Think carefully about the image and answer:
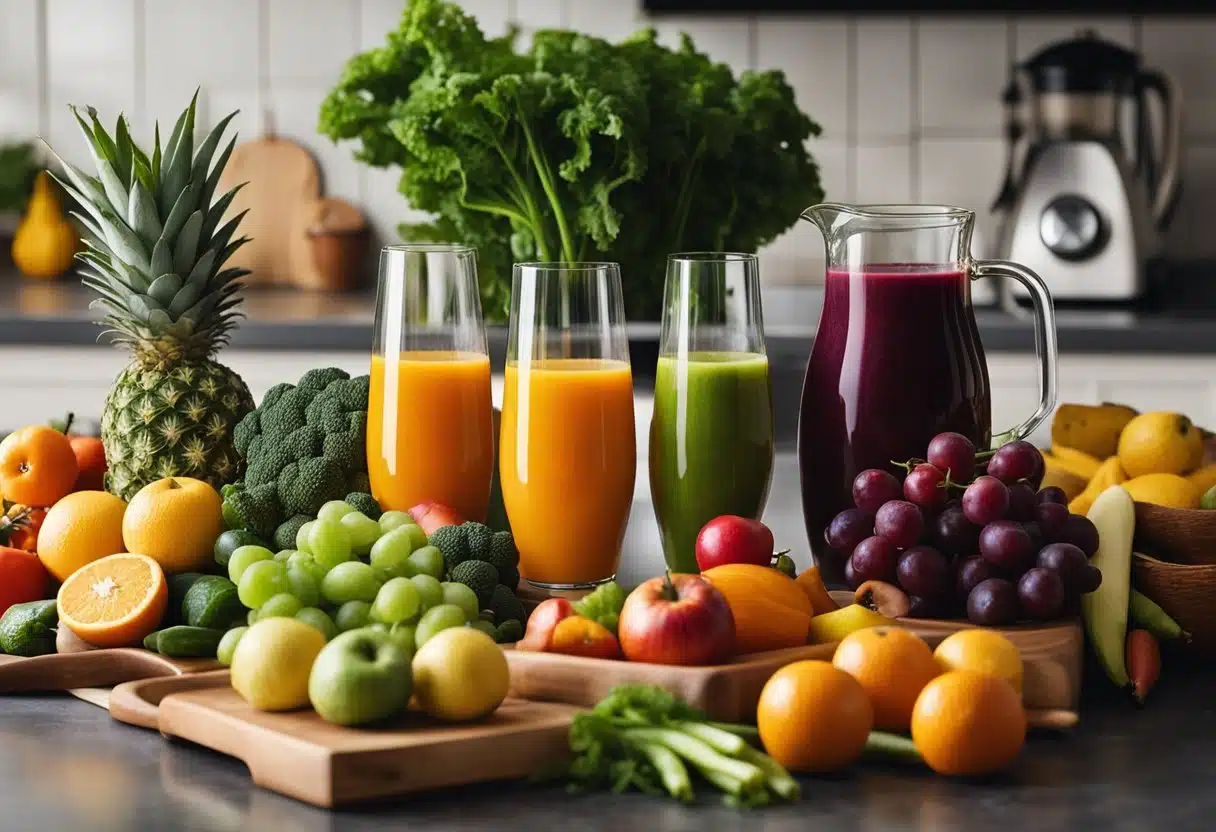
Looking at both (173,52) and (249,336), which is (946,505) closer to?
(249,336)

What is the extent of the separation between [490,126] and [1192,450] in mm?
1056

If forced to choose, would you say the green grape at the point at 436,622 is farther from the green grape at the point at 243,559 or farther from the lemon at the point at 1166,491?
the lemon at the point at 1166,491

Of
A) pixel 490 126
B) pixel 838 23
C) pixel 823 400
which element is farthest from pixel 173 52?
pixel 823 400

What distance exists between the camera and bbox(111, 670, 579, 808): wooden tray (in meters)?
0.90

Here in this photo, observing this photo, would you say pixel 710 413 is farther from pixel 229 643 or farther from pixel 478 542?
pixel 229 643

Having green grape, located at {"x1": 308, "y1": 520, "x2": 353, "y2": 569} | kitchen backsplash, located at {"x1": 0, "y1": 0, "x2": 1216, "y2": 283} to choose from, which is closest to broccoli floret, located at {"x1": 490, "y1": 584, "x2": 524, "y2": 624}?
green grape, located at {"x1": 308, "y1": 520, "x2": 353, "y2": 569}

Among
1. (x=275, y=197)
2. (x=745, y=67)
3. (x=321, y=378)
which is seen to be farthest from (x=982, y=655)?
(x=275, y=197)

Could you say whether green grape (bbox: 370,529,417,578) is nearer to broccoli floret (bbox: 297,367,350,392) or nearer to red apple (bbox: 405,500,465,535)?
red apple (bbox: 405,500,465,535)

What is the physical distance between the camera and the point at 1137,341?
2.94 m

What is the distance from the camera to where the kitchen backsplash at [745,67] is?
3.67 metres

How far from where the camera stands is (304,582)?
111 cm

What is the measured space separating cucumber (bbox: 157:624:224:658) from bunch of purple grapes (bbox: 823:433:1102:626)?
481mm

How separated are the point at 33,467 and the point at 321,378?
0.27 metres

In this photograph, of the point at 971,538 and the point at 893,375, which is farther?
the point at 893,375
